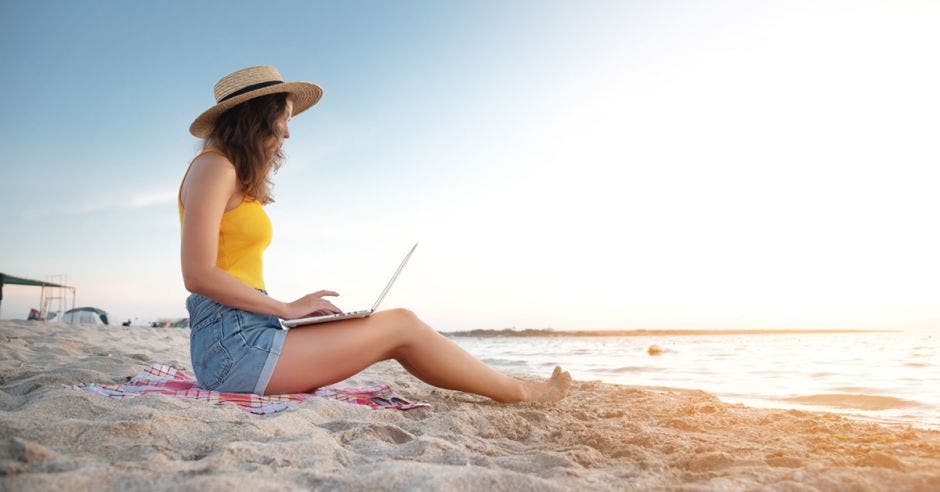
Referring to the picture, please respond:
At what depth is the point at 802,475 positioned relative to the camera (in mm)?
1828

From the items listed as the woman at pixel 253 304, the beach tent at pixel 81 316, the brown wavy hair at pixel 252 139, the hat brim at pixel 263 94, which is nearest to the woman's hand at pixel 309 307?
the woman at pixel 253 304

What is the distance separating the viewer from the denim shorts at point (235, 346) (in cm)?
269

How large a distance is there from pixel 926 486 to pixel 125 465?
2.38 meters

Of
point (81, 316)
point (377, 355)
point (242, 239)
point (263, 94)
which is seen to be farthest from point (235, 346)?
point (81, 316)

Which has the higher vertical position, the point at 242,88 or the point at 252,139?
the point at 242,88

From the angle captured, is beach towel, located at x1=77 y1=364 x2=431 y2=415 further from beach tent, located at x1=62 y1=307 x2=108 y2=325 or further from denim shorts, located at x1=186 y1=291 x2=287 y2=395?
beach tent, located at x1=62 y1=307 x2=108 y2=325

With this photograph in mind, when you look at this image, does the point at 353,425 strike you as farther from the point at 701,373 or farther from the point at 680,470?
the point at 701,373

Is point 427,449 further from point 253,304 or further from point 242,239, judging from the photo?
point 242,239

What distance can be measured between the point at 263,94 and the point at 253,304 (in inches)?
43.9

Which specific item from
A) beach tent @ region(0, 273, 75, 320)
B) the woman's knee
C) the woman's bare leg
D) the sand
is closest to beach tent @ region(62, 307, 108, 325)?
beach tent @ region(0, 273, 75, 320)

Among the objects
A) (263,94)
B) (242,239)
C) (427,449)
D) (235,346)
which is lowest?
(427,449)

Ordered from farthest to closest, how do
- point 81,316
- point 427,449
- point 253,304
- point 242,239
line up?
point 81,316 → point 242,239 → point 253,304 → point 427,449

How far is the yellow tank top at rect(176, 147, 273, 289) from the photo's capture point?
282 centimetres

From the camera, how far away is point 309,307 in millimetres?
2750
